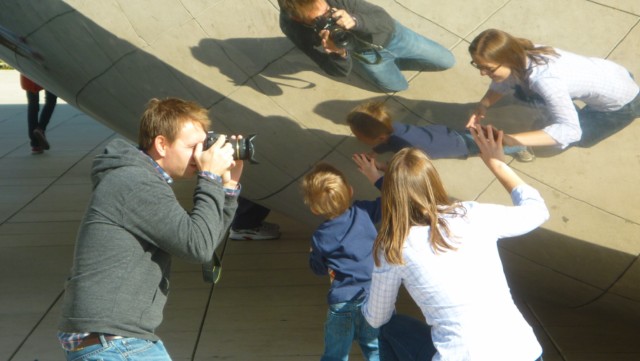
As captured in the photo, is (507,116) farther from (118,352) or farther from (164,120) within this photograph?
(118,352)

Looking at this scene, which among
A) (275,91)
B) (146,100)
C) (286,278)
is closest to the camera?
(275,91)

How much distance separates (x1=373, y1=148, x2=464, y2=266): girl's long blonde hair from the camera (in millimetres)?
2912

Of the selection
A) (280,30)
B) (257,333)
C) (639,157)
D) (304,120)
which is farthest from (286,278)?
(639,157)

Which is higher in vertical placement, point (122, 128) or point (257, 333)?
point (122, 128)

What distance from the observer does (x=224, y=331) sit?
4527 mm

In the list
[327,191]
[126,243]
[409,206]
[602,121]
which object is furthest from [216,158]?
[602,121]

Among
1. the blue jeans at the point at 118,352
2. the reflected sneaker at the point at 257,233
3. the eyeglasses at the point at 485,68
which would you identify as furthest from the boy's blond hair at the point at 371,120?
the reflected sneaker at the point at 257,233

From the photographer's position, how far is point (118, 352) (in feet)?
9.19

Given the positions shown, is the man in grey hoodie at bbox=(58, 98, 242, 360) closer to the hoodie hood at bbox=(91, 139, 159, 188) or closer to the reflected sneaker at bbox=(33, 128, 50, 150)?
the hoodie hood at bbox=(91, 139, 159, 188)

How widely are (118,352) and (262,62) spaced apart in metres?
1.26

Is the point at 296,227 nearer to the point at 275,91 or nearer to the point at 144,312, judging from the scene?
the point at 275,91

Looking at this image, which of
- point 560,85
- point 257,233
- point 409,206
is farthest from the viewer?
point 257,233

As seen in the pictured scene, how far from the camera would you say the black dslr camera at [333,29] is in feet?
10.9

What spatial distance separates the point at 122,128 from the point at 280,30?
1.44 metres
